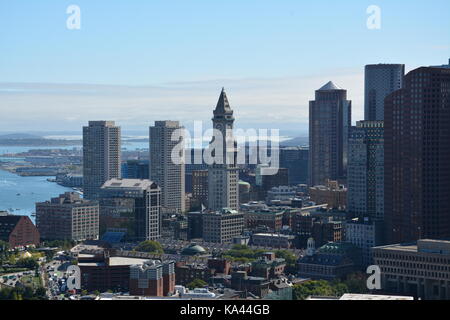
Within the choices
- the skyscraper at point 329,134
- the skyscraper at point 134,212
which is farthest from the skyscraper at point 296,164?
the skyscraper at point 134,212

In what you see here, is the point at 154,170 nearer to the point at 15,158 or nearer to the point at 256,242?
A: the point at 256,242

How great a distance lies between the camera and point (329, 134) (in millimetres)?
40688

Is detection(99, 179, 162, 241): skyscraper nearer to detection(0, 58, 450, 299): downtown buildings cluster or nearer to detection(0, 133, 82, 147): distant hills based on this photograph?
detection(0, 58, 450, 299): downtown buildings cluster

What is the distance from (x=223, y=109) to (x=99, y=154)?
43.4ft

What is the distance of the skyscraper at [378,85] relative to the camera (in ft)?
126

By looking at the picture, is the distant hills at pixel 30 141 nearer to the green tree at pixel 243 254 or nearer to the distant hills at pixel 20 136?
the distant hills at pixel 20 136

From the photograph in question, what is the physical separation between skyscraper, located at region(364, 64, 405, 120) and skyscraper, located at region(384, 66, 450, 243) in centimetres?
1845

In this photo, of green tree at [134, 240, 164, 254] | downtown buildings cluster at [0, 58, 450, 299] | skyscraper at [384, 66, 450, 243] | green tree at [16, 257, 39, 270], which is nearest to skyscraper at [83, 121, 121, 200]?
downtown buildings cluster at [0, 58, 450, 299]

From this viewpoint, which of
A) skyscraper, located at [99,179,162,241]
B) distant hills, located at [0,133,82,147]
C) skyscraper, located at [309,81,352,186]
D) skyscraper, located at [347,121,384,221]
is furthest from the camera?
distant hills, located at [0,133,82,147]

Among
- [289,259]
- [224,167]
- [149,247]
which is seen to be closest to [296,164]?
[224,167]

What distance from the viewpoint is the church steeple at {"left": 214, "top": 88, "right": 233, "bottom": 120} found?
90.2 ft

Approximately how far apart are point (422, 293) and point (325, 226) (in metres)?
8.40

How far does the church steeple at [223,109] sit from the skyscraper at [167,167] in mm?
6631
